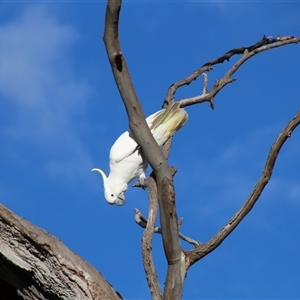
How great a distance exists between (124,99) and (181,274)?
88 centimetres

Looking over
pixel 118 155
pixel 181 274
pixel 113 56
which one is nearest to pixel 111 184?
pixel 118 155

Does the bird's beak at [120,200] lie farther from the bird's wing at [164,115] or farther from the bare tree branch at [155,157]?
the bare tree branch at [155,157]

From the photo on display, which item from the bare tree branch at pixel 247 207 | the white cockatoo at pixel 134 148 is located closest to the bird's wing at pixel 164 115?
the white cockatoo at pixel 134 148

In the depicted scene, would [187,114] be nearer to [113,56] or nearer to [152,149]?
[152,149]

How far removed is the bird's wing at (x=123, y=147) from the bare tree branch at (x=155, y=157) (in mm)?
364

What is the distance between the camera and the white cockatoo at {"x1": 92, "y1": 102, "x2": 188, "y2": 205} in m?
3.13

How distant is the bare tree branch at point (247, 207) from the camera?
2.83 meters

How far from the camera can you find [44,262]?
275 cm

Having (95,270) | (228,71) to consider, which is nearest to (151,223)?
(95,270)

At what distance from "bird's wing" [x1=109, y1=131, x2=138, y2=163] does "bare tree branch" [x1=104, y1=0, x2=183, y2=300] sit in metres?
0.36

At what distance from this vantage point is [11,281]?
9.55 feet

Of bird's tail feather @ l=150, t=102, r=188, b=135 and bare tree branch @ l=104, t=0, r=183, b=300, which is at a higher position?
bird's tail feather @ l=150, t=102, r=188, b=135

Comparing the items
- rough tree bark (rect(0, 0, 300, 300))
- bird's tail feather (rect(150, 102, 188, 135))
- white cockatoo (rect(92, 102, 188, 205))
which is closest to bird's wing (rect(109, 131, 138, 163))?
white cockatoo (rect(92, 102, 188, 205))

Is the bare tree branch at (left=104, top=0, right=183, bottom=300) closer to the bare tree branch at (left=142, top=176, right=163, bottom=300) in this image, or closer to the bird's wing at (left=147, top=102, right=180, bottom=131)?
the bare tree branch at (left=142, top=176, right=163, bottom=300)
